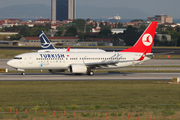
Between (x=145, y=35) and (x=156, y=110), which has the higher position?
(x=145, y=35)

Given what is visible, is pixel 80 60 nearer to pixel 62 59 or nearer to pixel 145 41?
pixel 62 59

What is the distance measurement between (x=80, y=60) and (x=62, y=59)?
3229 millimetres

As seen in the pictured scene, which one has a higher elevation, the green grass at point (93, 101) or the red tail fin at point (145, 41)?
the red tail fin at point (145, 41)

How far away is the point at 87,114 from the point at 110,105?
4.28 metres

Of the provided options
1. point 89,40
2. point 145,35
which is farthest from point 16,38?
point 145,35

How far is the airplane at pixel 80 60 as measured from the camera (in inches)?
1892

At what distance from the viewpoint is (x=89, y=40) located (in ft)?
584

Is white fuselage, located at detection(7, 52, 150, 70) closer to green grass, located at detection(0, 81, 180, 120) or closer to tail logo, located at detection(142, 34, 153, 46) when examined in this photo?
tail logo, located at detection(142, 34, 153, 46)

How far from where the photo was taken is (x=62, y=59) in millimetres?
49219

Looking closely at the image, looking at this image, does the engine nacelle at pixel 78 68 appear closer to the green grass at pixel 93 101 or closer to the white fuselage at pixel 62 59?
Result: the white fuselage at pixel 62 59

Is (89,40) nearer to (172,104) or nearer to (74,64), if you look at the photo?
(74,64)

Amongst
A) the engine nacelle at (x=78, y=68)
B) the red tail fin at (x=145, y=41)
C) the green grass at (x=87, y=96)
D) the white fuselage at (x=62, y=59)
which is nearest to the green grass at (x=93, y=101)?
the green grass at (x=87, y=96)

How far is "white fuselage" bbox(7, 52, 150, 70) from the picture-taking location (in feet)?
157

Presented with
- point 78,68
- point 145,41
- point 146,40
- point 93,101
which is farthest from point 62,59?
point 93,101
